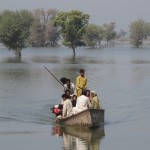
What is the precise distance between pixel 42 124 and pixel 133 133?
4428 millimetres

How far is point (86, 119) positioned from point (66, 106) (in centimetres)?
105

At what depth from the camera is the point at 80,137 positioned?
71.5 ft

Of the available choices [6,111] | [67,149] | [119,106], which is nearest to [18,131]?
[67,149]

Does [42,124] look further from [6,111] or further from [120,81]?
[120,81]

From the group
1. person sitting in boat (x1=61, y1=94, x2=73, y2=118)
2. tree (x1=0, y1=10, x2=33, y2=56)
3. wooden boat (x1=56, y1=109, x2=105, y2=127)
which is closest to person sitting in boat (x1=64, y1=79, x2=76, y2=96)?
person sitting in boat (x1=61, y1=94, x2=73, y2=118)

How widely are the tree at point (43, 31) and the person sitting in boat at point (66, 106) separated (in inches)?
6187

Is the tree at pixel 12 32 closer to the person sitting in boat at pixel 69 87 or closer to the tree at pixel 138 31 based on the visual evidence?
the person sitting in boat at pixel 69 87

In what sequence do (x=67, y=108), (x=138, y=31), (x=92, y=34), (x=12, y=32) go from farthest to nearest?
(x=138, y=31) → (x=92, y=34) → (x=12, y=32) → (x=67, y=108)

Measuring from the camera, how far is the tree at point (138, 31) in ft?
580

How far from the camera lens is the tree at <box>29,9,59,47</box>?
609 feet

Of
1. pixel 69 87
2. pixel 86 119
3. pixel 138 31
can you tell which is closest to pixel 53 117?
pixel 69 87

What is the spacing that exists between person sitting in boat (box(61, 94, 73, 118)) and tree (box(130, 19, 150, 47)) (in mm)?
153613

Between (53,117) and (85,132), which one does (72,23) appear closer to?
(53,117)

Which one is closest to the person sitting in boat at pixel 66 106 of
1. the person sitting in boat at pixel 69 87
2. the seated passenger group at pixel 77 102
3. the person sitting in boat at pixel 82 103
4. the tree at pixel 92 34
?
the seated passenger group at pixel 77 102
